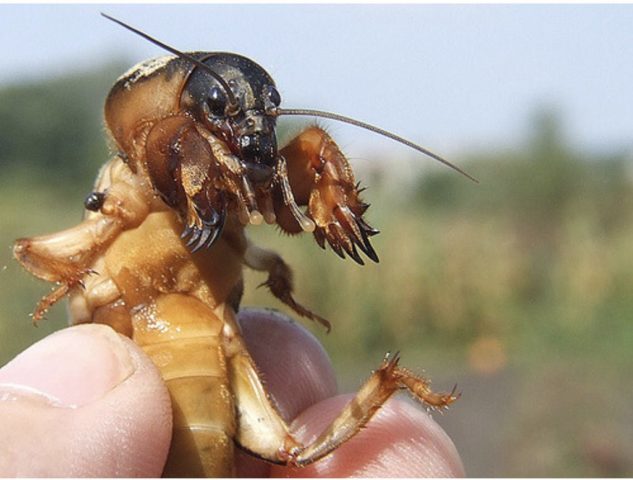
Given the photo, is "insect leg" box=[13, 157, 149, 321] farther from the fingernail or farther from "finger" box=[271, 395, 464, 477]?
"finger" box=[271, 395, 464, 477]

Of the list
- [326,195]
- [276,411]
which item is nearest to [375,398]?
[276,411]

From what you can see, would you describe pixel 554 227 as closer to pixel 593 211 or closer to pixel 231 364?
pixel 593 211

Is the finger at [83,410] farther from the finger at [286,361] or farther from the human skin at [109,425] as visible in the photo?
the finger at [286,361]

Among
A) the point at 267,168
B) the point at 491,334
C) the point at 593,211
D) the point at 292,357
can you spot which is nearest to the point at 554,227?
the point at 593,211

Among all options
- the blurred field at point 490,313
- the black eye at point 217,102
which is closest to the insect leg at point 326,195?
the black eye at point 217,102

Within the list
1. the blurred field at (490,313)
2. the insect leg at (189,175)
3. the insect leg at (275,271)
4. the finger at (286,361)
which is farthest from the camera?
the blurred field at (490,313)

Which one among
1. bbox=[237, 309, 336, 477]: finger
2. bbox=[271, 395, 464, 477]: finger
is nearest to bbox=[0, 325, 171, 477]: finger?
bbox=[271, 395, 464, 477]: finger
